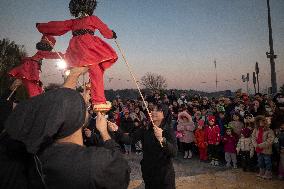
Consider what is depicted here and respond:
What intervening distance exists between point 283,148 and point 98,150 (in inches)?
311

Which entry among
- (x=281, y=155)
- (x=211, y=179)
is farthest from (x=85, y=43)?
(x=281, y=155)

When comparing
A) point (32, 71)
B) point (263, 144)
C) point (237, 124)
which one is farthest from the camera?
point (237, 124)

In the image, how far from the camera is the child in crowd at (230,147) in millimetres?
9961

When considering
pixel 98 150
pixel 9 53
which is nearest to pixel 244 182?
pixel 98 150

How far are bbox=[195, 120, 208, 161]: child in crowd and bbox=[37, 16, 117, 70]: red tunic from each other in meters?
8.25

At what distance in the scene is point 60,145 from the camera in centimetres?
176

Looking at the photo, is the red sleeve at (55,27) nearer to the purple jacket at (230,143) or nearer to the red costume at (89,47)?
the red costume at (89,47)

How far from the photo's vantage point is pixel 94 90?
134 inches

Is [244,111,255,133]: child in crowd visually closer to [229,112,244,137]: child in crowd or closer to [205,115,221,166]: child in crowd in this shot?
[229,112,244,137]: child in crowd

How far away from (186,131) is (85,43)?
8977mm

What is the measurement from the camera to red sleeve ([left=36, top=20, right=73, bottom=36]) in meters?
3.54

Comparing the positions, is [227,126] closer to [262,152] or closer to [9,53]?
[262,152]

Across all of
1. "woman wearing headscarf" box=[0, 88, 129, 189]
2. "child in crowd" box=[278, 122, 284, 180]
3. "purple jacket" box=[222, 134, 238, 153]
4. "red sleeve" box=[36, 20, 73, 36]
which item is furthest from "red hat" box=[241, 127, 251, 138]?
"woman wearing headscarf" box=[0, 88, 129, 189]

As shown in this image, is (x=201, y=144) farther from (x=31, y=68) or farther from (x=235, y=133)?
(x=31, y=68)
